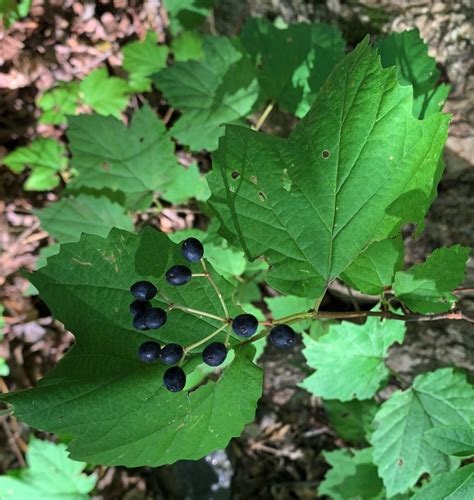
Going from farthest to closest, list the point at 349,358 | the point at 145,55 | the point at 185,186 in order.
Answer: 1. the point at 145,55
2. the point at 185,186
3. the point at 349,358

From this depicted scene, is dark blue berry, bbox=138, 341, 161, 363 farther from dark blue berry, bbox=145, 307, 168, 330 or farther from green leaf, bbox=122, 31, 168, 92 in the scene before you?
green leaf, bbox=122, 31, 168, 92

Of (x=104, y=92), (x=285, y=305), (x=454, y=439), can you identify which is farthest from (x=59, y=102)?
(x=454, y=439)

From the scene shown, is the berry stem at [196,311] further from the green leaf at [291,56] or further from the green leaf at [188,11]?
the green leaf at [188,11]

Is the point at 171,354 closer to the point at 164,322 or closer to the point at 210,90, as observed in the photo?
the point at 164,322

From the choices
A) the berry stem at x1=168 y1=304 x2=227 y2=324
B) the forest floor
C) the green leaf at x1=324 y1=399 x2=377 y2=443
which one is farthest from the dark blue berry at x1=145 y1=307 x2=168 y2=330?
the forest floor

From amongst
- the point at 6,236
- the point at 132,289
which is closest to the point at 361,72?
the point at 132,289
